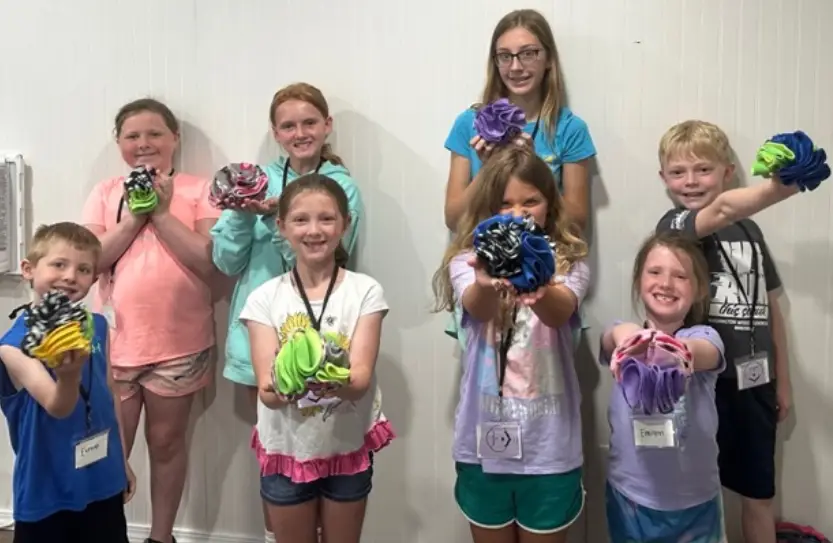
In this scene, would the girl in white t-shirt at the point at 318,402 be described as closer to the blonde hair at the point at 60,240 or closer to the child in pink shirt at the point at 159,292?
the blonde hair at the point at 60,240

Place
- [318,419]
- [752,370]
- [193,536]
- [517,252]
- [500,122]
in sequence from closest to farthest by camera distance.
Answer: [517,252]
[318,419]
[500,122]
[752,370]
[193,536]

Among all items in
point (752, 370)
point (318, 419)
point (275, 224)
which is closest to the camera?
point (318, 419)

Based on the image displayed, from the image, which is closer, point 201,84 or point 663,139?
point 663,139

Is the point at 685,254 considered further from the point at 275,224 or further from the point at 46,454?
the point at 46,454

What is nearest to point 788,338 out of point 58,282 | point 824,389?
point 824,389

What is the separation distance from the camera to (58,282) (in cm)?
204

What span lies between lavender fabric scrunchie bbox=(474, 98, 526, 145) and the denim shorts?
976 millimetres

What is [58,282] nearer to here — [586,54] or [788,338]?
[586,54]

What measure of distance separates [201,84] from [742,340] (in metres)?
1.99

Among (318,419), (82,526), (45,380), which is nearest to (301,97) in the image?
(318,419)

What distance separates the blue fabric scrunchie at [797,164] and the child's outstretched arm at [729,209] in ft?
0.09

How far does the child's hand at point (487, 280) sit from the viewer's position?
67.4 inches

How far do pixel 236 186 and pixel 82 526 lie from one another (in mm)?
999

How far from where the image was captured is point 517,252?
1676 millimetres
